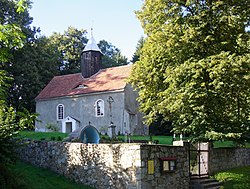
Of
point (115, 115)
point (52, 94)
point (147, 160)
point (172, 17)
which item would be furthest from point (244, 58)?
point (52, 94)

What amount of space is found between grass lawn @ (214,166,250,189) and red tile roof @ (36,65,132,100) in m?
18.9

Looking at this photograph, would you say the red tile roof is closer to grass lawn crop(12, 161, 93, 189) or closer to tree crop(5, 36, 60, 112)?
tree crop(5, 36, 60, 112)

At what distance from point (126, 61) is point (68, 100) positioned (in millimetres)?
26120

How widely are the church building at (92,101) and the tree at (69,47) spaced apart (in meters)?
12.6

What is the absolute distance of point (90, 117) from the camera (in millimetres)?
35969

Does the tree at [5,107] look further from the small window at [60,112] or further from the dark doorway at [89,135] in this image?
the small window at [60,112]

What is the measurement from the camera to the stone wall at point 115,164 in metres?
11.1

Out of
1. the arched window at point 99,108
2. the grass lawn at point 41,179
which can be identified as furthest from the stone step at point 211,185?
the arched window at point 99,108

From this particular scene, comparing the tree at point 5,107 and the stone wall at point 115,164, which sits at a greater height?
the tree at point 5,107

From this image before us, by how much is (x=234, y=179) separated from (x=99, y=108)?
22.2 metres

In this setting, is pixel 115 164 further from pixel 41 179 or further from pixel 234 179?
pixel 234 179

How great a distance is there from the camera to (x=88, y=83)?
37188 mm

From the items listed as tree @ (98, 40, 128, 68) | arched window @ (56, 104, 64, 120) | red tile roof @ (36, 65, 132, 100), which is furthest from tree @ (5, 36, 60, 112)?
tree @ (98, 40, 128, 68)

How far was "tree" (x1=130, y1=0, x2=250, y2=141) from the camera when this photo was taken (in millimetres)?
15656
